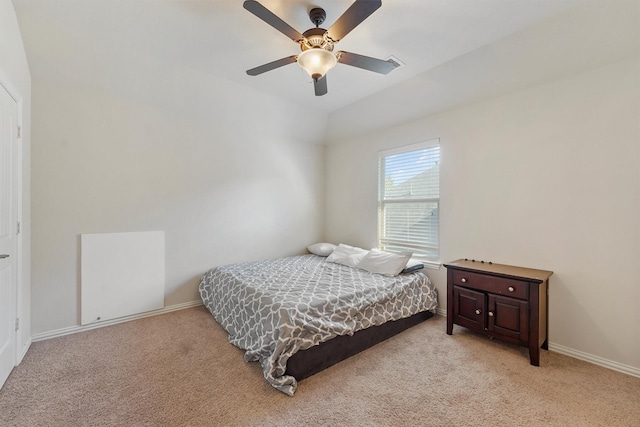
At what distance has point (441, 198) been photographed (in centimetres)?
318

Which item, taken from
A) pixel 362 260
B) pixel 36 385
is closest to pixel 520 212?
pixel 362 260

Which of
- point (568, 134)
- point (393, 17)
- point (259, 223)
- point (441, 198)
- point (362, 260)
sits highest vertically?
point (393, 17)

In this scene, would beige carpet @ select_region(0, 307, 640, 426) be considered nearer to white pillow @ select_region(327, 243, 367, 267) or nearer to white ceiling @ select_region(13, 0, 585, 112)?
white pillow @ select_region(327, 243, 367, 267)

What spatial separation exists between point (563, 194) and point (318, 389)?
260 centimetres

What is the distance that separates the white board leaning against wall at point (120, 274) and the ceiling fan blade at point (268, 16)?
257cm

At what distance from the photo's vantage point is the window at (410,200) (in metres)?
3.30

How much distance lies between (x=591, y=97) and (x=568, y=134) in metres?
0.31

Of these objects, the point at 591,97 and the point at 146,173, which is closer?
the point at 591,97

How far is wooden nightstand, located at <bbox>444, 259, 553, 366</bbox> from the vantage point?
2139 millimetres

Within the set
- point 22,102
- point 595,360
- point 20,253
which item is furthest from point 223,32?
point 595,360

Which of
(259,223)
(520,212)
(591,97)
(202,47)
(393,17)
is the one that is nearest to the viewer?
(393,17)

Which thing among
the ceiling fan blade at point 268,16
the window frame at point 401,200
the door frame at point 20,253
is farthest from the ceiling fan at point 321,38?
Result: the door frame at point 20,253

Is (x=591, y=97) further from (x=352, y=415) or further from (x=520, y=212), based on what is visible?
(x=352, y=415)

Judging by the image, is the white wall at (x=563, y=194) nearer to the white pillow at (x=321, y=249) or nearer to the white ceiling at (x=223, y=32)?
the white ceiling at (x=223, y=32)
